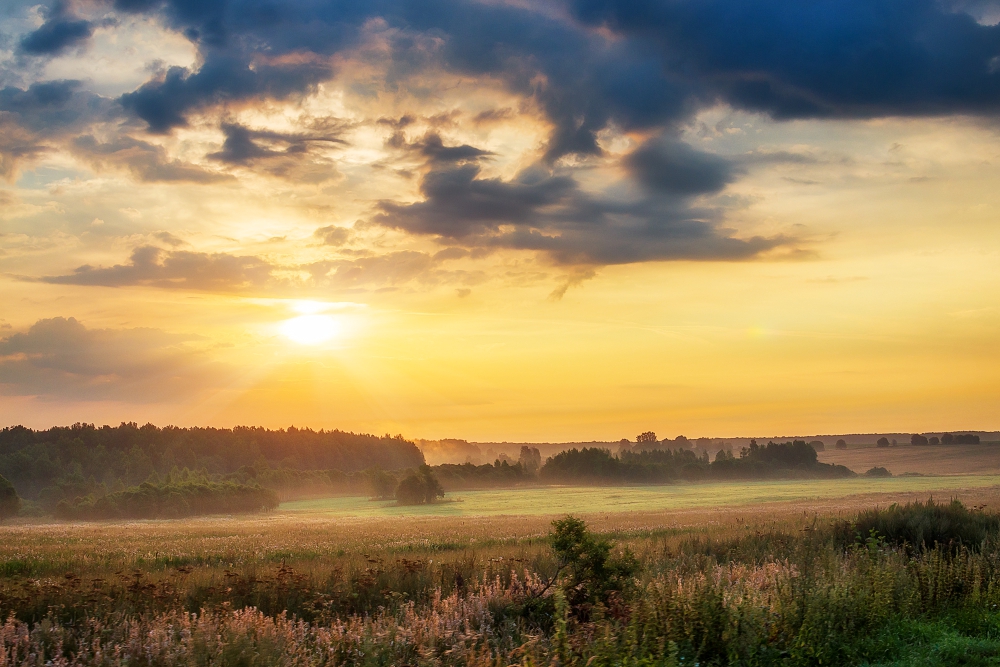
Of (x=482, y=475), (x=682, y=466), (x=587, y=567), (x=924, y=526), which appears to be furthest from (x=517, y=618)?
(x=682, y=466)

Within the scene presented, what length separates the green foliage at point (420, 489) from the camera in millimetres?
100125

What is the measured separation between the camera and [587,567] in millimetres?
13102

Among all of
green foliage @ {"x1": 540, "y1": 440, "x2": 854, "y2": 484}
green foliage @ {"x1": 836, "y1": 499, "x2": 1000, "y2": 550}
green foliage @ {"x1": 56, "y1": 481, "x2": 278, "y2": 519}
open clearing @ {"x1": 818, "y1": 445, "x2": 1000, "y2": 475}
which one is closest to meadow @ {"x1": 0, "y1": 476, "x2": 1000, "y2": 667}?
green foliage @ {"x1": 836, "y1": 499, "x2": 1000, "y2": 550}

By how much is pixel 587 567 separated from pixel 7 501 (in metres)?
103

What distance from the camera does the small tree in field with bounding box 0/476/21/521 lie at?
9300 cm

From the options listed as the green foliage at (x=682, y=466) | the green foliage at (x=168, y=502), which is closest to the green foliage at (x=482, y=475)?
the green foliage at (x=682, y=466)

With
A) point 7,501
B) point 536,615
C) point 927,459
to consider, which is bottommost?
point 927,459

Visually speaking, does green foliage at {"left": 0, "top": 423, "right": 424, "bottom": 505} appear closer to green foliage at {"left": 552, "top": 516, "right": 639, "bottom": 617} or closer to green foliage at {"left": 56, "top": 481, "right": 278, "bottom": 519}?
green foliage at {"left": 56, "top": 481, "right": 278, "bottom": 519}

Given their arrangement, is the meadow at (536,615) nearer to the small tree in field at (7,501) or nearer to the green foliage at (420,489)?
the green foliage at (420,489)

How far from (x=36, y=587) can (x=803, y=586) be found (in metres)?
13.5

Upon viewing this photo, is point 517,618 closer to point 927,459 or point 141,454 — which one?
point 141,454

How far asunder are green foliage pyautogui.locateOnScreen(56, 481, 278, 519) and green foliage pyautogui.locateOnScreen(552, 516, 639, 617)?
303 ft

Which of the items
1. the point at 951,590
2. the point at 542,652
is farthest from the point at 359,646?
the point at 951,590

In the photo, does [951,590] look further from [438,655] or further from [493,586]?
[438,655]
